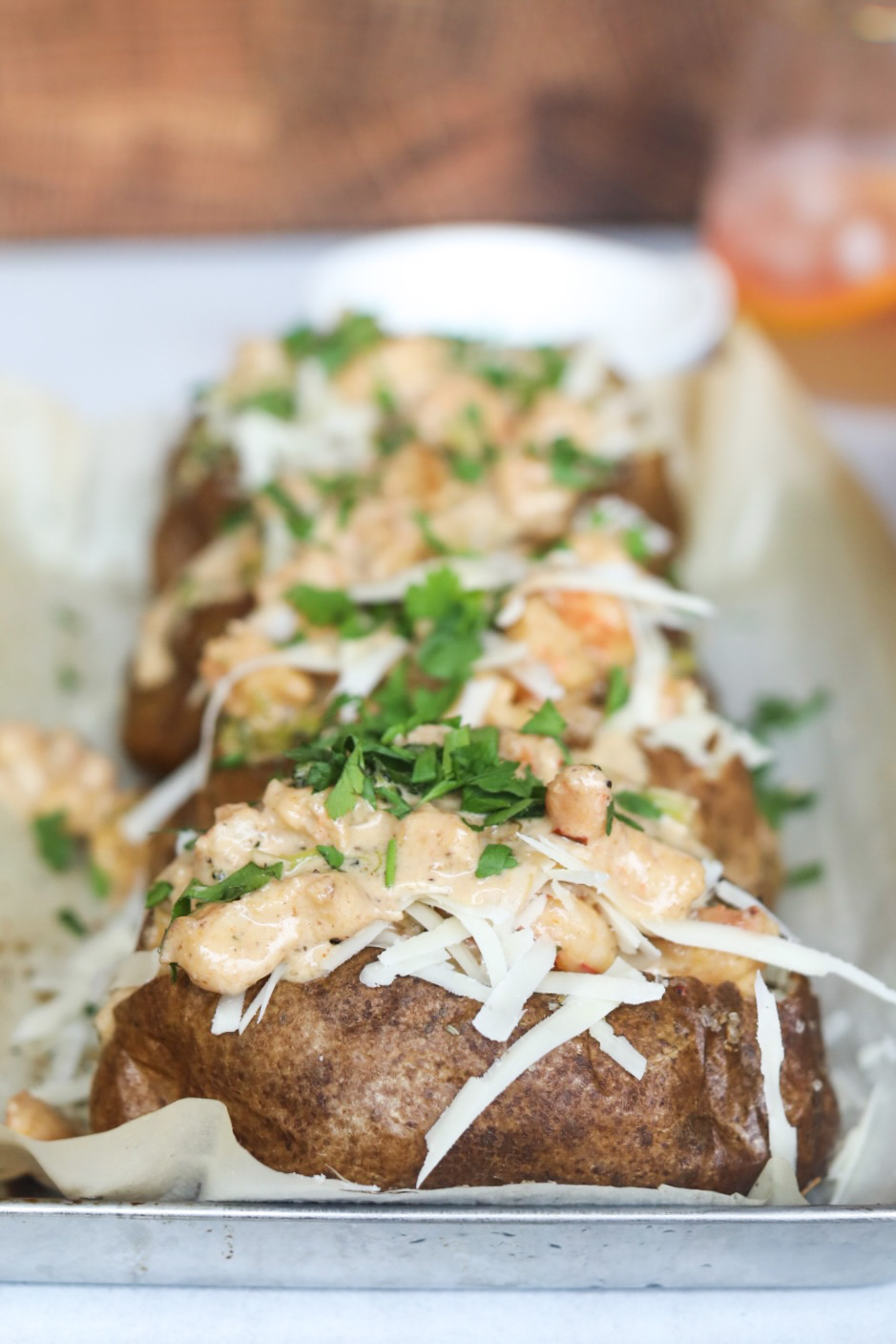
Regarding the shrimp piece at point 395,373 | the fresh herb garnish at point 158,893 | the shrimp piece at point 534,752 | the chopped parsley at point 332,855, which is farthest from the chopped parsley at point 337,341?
the chopped parsley at point 332,855

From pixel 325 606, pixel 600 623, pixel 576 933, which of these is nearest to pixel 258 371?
pixel 325 606

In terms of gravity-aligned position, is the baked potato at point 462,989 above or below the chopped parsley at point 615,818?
below

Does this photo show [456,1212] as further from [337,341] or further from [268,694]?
[337,341]

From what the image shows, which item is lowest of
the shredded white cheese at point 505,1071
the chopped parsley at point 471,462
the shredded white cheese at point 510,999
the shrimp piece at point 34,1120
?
the shrimp piece at point 34,1120

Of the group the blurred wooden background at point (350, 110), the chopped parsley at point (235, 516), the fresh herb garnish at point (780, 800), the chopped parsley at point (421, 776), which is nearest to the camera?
the chopped parsley at point (421, 776)

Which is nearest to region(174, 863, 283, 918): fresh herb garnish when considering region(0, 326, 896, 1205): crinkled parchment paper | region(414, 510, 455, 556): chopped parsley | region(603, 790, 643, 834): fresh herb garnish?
region(0, 326, 896, 1205): crinkled parchment paper

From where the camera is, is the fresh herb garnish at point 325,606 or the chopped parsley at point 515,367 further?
the chopped parsley at point 515,367

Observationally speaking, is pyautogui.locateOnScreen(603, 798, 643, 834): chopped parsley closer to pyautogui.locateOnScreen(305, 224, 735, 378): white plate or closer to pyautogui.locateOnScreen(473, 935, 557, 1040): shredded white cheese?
pyautogui.locateOnScreen(473, 935, 557, 1040): shredded white cheese

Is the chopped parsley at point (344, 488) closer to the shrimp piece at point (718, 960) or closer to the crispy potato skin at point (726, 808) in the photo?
the crispy potato skin at point (726, 808)
